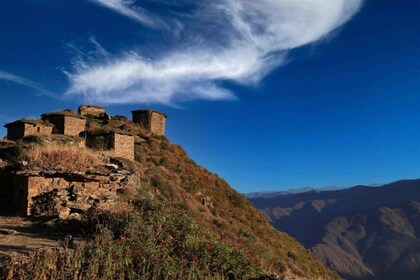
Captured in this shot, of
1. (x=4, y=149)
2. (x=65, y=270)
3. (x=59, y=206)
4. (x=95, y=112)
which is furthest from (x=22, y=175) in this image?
(x=95, y=112)

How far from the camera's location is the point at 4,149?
33.0 m

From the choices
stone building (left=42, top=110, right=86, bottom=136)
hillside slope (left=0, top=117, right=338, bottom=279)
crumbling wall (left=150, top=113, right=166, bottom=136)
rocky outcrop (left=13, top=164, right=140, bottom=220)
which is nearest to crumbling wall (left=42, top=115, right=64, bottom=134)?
stone building (left=42, top=110, right=86, bottom=136)

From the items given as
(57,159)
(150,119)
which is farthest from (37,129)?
(57,159)

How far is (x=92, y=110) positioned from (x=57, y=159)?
41.1 m

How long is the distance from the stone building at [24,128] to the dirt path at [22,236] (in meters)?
31.3

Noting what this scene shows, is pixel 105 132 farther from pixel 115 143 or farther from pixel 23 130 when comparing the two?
pixel 23 130

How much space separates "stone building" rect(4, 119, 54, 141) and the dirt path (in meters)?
31.3

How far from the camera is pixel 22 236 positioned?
32.7ft

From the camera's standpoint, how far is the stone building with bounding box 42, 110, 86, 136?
43594mm

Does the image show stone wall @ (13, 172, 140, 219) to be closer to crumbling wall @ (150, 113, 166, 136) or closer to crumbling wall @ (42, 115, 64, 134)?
crumbling wall @ (42, 115, 64, 134)

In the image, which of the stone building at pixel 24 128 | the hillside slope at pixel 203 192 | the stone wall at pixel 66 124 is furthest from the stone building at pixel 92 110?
the stone building at pixel 24 128

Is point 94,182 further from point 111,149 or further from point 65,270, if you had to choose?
point 111,149

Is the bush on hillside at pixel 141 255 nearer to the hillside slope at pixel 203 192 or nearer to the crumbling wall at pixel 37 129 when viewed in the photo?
the hillside slope at pixel 203 192

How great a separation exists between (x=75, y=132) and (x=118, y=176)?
31214mm
